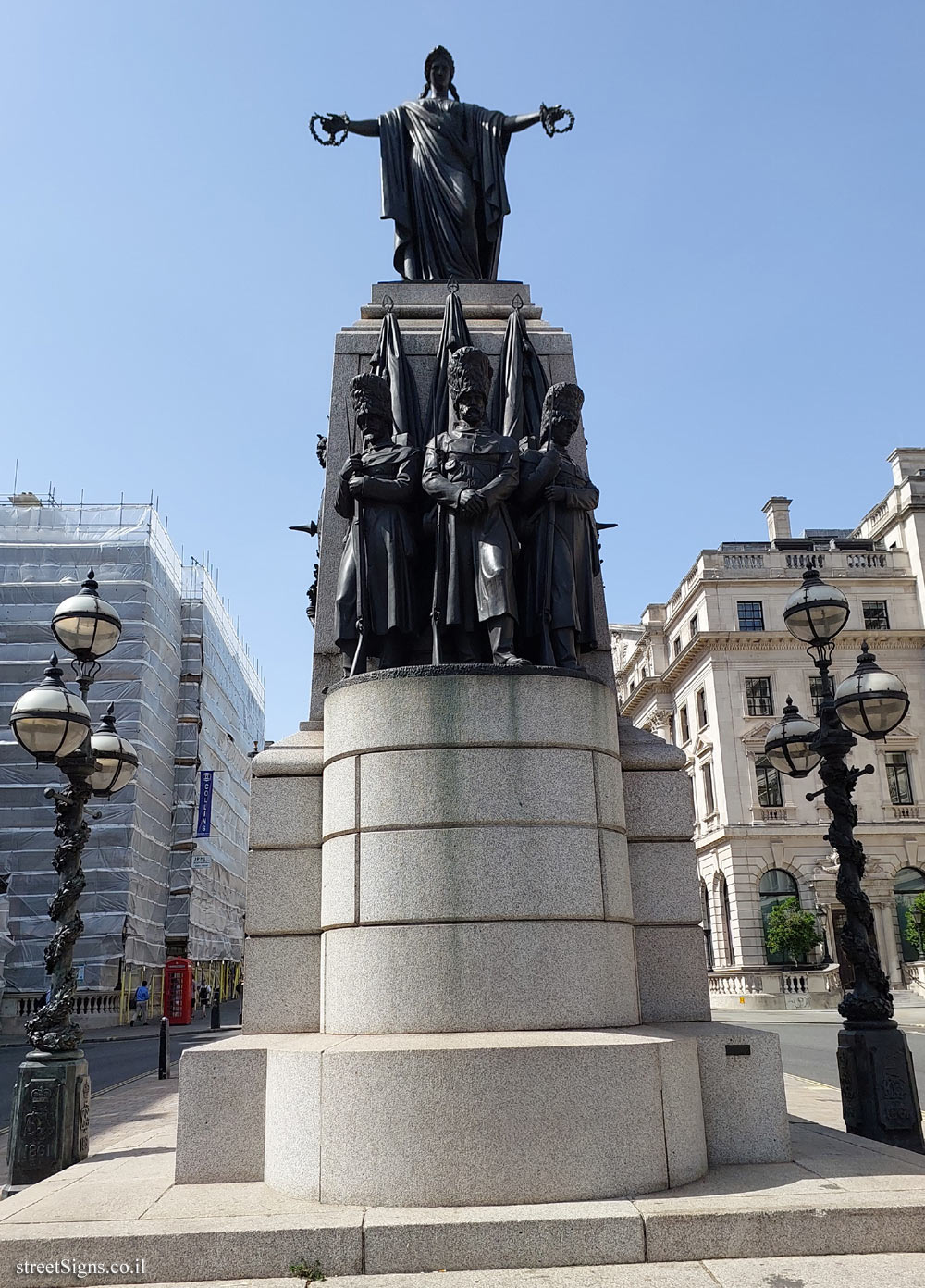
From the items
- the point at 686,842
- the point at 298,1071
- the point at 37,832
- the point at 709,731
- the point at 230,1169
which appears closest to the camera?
the point at 298,1071

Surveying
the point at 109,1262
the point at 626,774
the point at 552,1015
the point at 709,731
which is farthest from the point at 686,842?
the point at 709,731

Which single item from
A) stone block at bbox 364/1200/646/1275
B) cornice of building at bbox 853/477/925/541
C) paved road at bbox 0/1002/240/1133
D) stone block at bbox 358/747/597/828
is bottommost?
paved road at bbox 0/1002/240/1133

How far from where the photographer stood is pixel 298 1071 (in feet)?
21.7

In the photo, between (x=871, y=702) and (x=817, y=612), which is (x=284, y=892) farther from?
(x=817, y=612)

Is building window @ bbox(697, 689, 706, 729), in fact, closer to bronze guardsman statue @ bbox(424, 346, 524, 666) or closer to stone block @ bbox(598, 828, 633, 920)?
bronze guardsman statue @ bbox(424, 346, 524, 666)

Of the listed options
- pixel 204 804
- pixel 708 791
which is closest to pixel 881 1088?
pixel 204 804

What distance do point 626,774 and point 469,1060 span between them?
3.35m

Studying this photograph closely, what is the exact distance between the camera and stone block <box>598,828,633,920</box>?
25.0ft

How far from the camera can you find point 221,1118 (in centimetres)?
711

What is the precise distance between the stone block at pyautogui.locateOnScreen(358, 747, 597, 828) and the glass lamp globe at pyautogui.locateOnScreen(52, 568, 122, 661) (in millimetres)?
5719

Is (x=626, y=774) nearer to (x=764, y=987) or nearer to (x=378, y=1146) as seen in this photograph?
(x=378, y=1146)

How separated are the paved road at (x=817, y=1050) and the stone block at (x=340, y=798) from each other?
303 inches

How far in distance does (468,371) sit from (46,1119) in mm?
7748

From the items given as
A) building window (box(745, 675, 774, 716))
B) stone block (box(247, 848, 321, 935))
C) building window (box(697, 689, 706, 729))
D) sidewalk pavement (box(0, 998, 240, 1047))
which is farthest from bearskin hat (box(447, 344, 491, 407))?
building window (box(697, 689, 706, 729))
